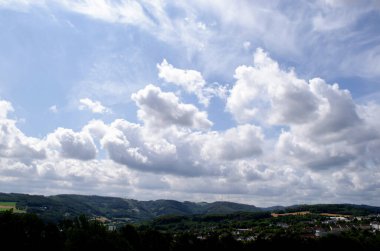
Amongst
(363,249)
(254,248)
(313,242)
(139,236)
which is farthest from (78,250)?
(363,249)

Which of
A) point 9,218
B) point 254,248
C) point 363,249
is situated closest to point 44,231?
point 9,218

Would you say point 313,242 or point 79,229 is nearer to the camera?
→ point 79,229

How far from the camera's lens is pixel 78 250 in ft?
297

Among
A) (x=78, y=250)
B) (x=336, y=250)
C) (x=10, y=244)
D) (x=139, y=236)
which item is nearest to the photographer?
(x=78, y=250)

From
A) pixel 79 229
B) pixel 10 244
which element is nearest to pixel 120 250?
pixel 79 229

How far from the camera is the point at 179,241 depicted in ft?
454

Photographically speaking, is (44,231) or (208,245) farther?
(208,245)

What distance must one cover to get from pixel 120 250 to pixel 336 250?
3272 inches

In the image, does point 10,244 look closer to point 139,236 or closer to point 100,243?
point 100,243

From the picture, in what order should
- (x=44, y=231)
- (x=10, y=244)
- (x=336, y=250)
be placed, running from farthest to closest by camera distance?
(x=336, y=250) < (x=44, y=231) < (x=10, y=244)

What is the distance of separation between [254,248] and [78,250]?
70.3 meters

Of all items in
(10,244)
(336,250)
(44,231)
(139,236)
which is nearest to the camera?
(10,244)

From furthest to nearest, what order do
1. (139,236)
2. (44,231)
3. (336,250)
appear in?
1. (336,250)
2. (139,236)
3. (44,231)

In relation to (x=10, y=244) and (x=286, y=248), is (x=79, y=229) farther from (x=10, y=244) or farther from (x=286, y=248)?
(x=286, y=248)
